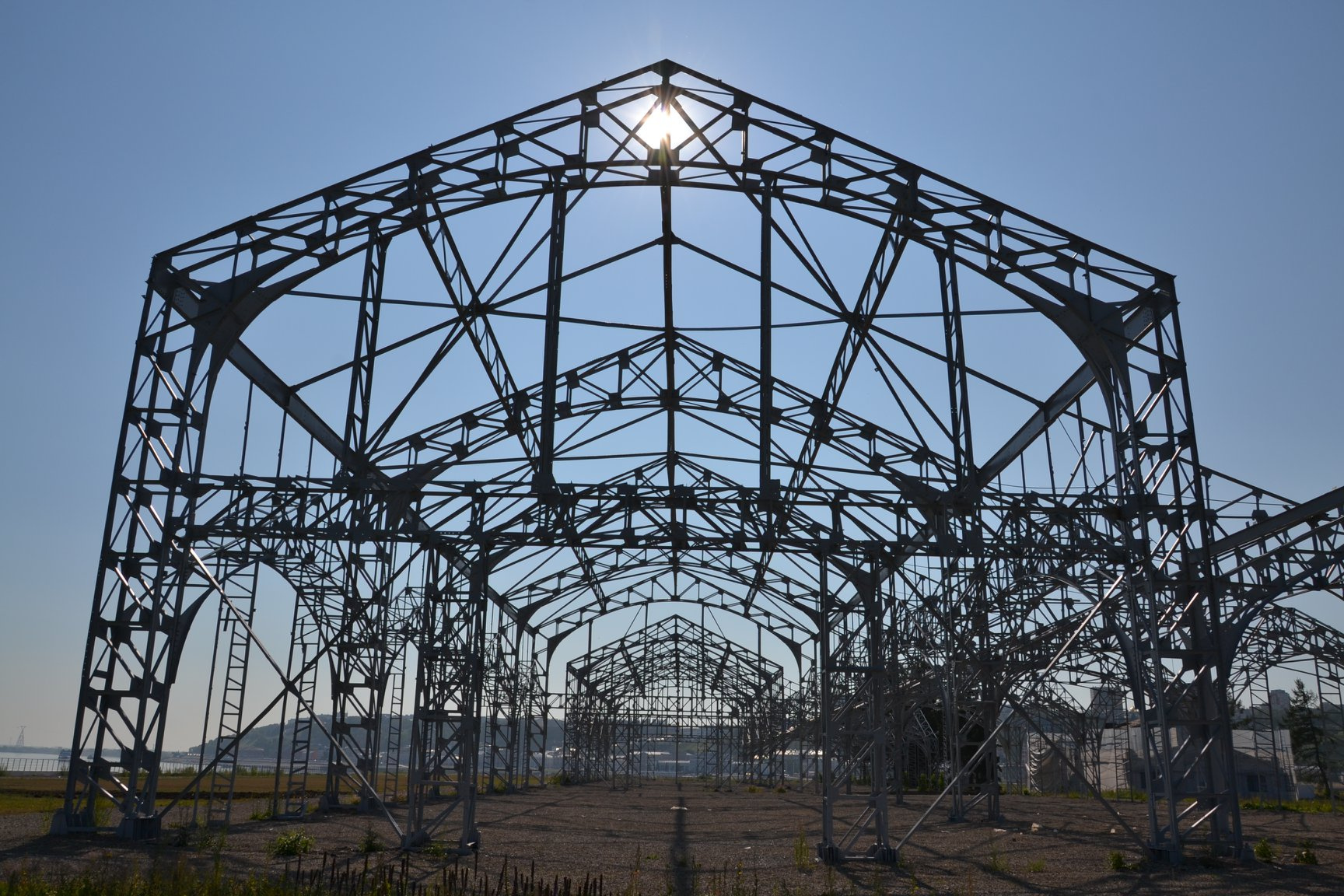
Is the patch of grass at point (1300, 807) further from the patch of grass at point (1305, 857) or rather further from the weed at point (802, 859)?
the weed at point (802, 859)

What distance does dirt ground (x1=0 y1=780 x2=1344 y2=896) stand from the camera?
13.5m

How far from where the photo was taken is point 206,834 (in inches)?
684

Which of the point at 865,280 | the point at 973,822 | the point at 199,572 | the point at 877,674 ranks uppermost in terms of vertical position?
the point at 865,280

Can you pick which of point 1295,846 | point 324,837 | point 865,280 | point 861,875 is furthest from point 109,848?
point 1295,846

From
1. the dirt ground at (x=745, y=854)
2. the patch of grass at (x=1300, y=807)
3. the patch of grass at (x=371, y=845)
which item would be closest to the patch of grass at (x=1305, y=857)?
the dirt ground at (x=745, y=854)

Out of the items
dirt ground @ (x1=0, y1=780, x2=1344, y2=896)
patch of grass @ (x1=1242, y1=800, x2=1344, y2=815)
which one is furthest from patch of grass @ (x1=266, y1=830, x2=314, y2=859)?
patch of grass @ (x1=1242, y1=800, x2=1344, y2=815)

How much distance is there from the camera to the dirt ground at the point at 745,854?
13492 mm

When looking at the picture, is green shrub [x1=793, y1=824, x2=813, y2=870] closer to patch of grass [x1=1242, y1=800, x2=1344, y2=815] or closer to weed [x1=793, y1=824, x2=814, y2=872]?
weed [x1=793, y1=824, x2=814, y2=872]

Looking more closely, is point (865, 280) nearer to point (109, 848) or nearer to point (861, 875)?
point (861, 875)

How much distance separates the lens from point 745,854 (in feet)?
57.9

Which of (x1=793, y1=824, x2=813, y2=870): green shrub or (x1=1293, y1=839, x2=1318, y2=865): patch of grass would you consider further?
(x1=1293, y1=839, x2=1318, y2=865): patch of grass

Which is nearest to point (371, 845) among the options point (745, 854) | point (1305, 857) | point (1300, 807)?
point (745, 854)

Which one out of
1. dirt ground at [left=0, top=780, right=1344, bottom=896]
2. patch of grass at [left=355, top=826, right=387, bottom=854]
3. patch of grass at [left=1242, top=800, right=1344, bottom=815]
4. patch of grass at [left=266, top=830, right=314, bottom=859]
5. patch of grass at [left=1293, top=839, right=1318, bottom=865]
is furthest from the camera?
patch of grass at [left=1242, top=800, right=1344, bottom=815]

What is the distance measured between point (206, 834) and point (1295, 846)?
1813 centimetres
